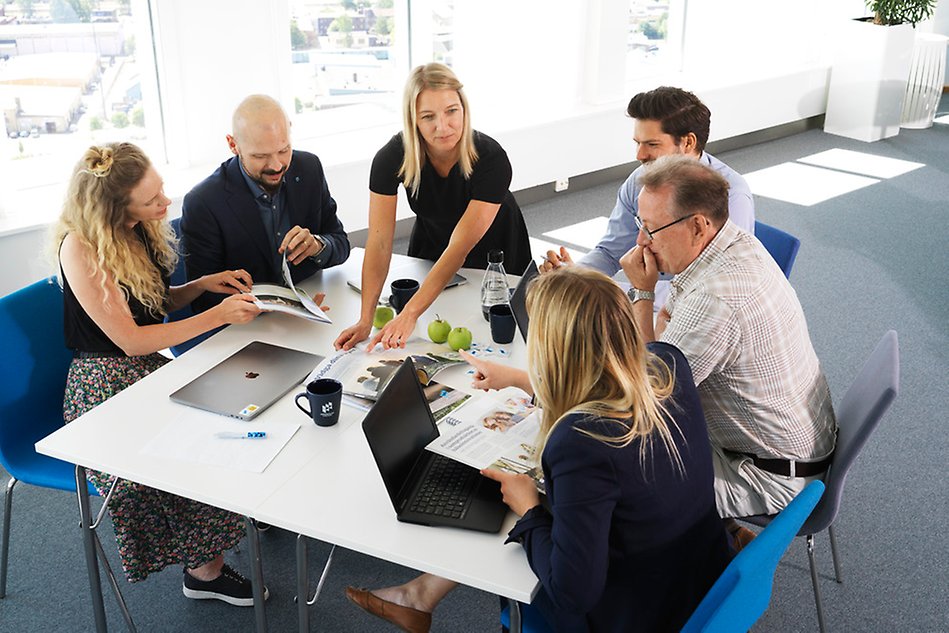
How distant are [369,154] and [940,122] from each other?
19.0 feet

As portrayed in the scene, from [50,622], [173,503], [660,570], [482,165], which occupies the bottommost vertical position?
[50,622]

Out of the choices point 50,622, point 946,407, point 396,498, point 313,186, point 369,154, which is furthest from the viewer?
point 369,154

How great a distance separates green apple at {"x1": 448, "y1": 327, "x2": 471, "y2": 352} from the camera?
263 centimetres

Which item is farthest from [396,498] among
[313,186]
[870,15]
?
[870,15]

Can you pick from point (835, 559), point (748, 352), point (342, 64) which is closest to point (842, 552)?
point (835, 559)

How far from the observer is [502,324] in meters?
2.67

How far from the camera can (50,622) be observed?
8.79 feet

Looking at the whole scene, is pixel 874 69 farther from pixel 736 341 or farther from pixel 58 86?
pixel 736 341

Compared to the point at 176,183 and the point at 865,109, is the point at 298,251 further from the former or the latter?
the point at 865,109

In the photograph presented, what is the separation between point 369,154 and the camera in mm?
5184

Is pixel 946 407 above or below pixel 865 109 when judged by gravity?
below

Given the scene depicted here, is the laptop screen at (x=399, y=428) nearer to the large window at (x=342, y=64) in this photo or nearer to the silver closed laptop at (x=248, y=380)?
the silver closed laptop at (x=248, y=380)

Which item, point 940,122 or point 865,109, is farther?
point 940,122

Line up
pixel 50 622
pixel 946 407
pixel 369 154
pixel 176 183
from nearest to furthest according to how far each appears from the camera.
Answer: pixel 50 622 < pixel 946 407 < pixel 176 183 < pixel 369 154
